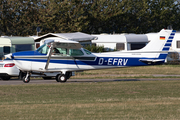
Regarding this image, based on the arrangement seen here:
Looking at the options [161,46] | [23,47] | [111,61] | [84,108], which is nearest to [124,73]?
[161,46]

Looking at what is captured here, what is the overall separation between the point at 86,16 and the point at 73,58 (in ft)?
95.6

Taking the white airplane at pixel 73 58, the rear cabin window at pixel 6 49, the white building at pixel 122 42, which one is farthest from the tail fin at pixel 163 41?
the white building at pixel 122 42

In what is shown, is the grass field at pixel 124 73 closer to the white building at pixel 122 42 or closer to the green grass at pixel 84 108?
the white building at pixel 122 42

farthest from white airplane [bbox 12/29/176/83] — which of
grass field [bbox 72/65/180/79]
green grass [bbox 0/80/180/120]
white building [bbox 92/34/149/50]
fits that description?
white building [bbox 92/34/149/50]

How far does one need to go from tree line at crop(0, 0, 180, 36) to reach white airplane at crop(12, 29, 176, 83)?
2545cm

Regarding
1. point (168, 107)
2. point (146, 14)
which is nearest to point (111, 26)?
point (146, 14)

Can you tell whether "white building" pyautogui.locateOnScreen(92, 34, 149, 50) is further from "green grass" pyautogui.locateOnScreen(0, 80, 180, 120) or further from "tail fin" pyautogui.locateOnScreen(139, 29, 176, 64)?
"green grass" pyautogui.locateOnScreen(0, 80, 180, 120)

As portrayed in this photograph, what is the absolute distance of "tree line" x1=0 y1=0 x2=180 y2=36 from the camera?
149ft

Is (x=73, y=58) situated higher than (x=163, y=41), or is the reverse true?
(x=163, y=41)

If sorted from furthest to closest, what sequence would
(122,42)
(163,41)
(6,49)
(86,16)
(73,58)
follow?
(86,16)
(122,42)
(6,49)
(163,41)
(73,58)

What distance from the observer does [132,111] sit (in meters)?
8.86

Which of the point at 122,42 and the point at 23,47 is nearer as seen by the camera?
the point at 23,47

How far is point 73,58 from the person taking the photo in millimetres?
18469

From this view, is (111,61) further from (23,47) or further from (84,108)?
(23,47)
